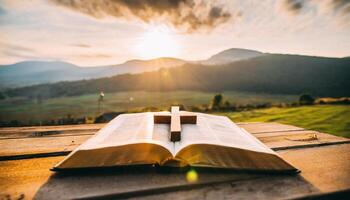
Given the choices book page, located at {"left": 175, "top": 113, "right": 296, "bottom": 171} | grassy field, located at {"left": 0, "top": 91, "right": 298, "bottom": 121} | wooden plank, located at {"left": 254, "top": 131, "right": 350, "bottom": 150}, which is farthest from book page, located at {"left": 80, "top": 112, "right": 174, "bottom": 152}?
grassy field, located at {"left": 0, "top": 91, "right": 298, "bottom": 121}

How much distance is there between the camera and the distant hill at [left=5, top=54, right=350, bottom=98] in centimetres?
6800

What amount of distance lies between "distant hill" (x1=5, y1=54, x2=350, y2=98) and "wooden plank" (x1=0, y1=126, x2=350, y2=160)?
226 ft

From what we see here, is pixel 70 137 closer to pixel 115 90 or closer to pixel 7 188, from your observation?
pixel 7 188

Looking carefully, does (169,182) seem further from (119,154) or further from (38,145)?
(38,145)

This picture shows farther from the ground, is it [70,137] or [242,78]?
[242,78]

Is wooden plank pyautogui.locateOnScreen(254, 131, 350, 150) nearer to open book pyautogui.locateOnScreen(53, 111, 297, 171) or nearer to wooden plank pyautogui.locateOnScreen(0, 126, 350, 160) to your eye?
wooden plank pyautogui.locateOnScreen(0, 126, 350, 160)

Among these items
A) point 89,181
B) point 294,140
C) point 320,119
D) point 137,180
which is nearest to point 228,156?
point 137,180

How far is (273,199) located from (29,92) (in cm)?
10527

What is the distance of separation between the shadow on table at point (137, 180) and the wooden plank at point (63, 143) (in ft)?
1.75

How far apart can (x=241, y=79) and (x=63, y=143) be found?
254 feet

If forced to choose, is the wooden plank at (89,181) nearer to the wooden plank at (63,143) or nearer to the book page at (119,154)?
the book page at (119,154)

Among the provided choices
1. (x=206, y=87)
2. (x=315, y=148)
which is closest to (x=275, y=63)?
(x=206, y=87)

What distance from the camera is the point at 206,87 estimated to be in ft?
238

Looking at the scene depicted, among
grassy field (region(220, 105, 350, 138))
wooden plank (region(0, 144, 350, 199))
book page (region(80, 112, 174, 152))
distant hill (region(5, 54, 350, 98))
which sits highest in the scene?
distant hill (region(5, 54, 350, 98))
